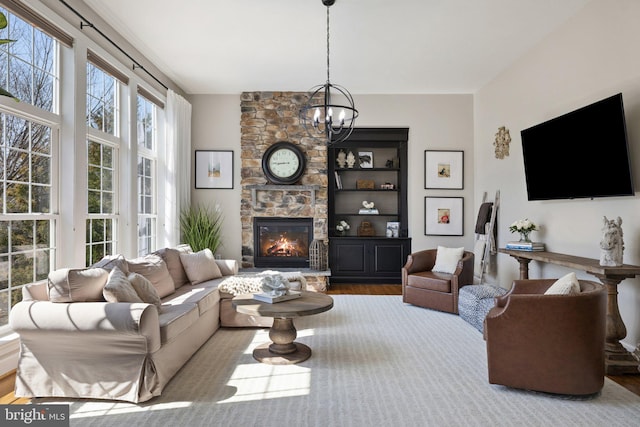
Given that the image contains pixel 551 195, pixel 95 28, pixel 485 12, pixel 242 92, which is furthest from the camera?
pixel 242 92

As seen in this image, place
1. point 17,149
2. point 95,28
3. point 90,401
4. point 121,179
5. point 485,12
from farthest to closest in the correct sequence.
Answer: point 121,179
point 485,12
point 95,28
point 17,149
point 90,401

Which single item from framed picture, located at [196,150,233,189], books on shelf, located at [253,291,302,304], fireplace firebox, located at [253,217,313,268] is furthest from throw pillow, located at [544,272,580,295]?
framed picture, located at [196,150,233,189]

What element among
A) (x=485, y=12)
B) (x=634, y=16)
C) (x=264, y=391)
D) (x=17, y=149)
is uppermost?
(x=485, y=12)

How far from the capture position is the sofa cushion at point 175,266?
4.35m

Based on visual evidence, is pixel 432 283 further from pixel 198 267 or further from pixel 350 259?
pixel 198 267

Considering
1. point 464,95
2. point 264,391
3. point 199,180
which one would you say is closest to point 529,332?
point 264,391

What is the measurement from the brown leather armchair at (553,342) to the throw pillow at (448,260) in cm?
233

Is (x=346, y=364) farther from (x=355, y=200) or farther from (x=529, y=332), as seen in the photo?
(x=355, y=200)

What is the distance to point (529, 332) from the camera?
8.73 ft

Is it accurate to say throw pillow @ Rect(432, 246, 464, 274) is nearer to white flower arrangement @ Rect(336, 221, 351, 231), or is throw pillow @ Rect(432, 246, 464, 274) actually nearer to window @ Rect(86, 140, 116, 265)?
white flower arrangement @ Rect(336, 221, 351, 231)

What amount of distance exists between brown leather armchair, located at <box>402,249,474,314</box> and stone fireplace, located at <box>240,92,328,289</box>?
1807 millimetres

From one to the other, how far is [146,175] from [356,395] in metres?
4.16

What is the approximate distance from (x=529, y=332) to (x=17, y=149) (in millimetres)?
3977

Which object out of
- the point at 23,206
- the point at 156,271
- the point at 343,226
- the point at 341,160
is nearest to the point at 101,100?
the point at 23,206
